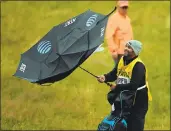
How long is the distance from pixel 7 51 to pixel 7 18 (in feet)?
7.36

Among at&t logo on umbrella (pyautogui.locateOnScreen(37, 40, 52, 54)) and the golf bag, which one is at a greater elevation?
at&t logo on umbrella (pyautogui.locateOnScreen(37, 40, 52, 54))

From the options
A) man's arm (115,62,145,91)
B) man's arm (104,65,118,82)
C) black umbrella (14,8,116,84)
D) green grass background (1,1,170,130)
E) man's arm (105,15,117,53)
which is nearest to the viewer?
man's arm (115,62,145,91)

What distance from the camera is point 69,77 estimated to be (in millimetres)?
13609

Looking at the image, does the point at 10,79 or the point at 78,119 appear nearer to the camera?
the point at 78,119

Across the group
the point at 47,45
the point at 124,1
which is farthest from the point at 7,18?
the point at 47,45

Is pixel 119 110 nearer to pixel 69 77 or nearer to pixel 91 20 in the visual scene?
pixel 91 20

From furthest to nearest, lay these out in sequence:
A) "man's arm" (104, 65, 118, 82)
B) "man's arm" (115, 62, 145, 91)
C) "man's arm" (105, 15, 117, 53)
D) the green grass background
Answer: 1. the green grass background
2. "man's arm" (105, 15, 117, 53)
3. "man's arm" (104, 65, 118, 82)
4. "man's arm" (115, 62, 145, 91)

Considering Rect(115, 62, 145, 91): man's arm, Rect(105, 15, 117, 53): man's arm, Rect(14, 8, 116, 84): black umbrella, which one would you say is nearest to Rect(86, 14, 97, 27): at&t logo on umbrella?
Rect(14, 8, 116, 84): black umbrella

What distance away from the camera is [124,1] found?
11.6 metres

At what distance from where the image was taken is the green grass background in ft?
37.1

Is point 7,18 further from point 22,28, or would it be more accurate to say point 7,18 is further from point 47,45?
point 47,45

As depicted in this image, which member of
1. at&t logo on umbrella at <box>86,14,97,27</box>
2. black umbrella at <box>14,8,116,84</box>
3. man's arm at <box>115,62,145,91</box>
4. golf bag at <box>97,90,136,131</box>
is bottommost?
golf bag at <box>97,90,136,131</box>

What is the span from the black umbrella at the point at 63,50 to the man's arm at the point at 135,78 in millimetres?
630

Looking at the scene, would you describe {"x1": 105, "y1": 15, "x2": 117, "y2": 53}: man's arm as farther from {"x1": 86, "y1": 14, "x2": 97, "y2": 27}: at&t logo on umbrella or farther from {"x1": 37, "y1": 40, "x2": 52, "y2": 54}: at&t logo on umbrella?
{"x1": 37, "y1": 40, "x2": 52, "y2": 54}: at&t logo on umbrella
